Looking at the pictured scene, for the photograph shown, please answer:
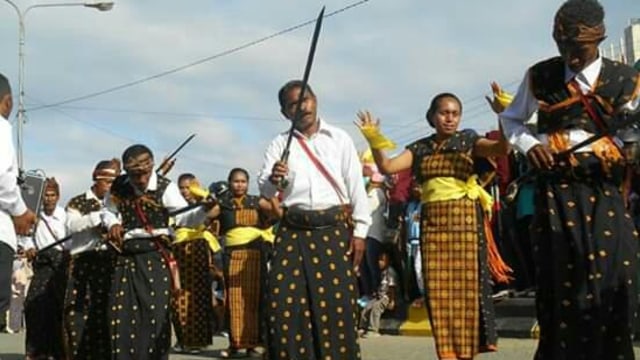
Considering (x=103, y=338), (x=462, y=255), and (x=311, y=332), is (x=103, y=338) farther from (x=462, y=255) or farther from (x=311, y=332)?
(x=462, y=255)

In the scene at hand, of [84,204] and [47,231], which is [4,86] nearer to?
[84,204]

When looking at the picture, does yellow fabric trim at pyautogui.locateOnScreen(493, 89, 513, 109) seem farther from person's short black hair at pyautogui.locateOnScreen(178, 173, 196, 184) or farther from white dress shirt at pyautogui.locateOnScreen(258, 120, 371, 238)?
person's short black hair at pyautogui.locateOnScreen(178, 173, 196, 184)

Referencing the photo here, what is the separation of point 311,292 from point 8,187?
6.93 ft

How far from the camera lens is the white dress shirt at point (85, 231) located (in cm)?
900

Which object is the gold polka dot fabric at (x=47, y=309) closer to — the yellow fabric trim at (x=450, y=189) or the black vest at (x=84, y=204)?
the black vest at (x=84, y=204)

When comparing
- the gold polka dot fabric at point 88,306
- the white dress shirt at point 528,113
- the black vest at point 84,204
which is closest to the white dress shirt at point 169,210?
the gold polka dot fabric at point 88,306

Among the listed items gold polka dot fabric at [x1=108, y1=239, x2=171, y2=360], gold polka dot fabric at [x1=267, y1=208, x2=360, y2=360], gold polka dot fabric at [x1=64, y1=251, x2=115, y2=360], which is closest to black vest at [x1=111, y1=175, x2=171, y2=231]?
gold polka dot fabric at [x1=108, y1=239, x2=171, y2=360]

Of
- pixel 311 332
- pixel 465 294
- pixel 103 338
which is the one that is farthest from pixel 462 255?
pixel 103 338

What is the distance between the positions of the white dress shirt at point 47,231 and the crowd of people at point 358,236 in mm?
24

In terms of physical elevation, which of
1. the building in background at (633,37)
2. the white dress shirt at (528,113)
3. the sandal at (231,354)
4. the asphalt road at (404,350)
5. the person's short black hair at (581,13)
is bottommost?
the sandal at (231,354)

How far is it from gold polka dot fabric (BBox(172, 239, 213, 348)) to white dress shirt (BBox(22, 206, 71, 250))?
1246 mm

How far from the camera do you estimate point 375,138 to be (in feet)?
24.8

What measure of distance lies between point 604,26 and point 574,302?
1.34m

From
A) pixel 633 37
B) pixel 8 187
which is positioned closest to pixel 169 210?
pixel 8 187
